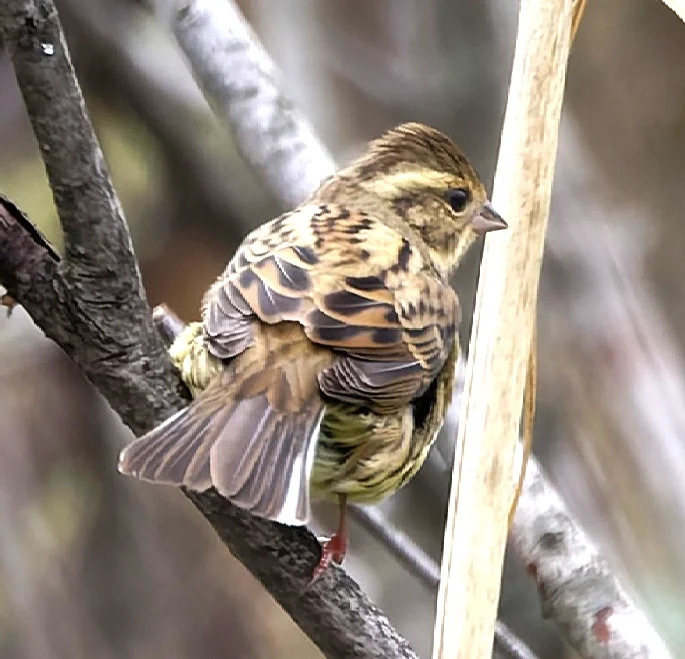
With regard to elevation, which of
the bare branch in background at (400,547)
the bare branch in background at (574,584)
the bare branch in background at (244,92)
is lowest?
the bare branch in background at (574,584)

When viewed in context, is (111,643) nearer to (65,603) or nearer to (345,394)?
(65,603)

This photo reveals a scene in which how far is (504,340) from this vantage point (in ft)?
5.40

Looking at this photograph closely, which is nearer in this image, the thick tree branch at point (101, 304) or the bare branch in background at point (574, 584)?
the thick tree branch at point (101, 304)

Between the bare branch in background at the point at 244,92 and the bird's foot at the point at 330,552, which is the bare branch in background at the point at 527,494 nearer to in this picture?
the bare branch in background at the point at 244,92

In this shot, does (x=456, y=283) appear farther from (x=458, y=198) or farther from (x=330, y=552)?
(x=330, y=552)

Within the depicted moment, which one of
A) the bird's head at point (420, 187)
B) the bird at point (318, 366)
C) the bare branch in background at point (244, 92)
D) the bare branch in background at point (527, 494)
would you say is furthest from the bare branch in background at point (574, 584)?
the bare branch in background at point (244, 92)

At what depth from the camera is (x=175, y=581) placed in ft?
12.0

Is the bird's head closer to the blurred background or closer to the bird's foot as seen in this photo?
the blurred background

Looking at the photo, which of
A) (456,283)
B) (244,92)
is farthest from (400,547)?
(456,283)

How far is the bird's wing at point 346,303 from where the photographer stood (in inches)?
80.8

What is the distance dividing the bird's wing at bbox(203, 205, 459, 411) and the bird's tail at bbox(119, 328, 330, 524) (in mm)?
37

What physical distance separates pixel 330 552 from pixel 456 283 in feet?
6.16

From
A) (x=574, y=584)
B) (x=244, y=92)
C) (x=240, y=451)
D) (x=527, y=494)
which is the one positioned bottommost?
(x=574, y=584)

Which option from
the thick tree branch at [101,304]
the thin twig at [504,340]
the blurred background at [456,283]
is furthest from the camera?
the blurred background at [456,283]
